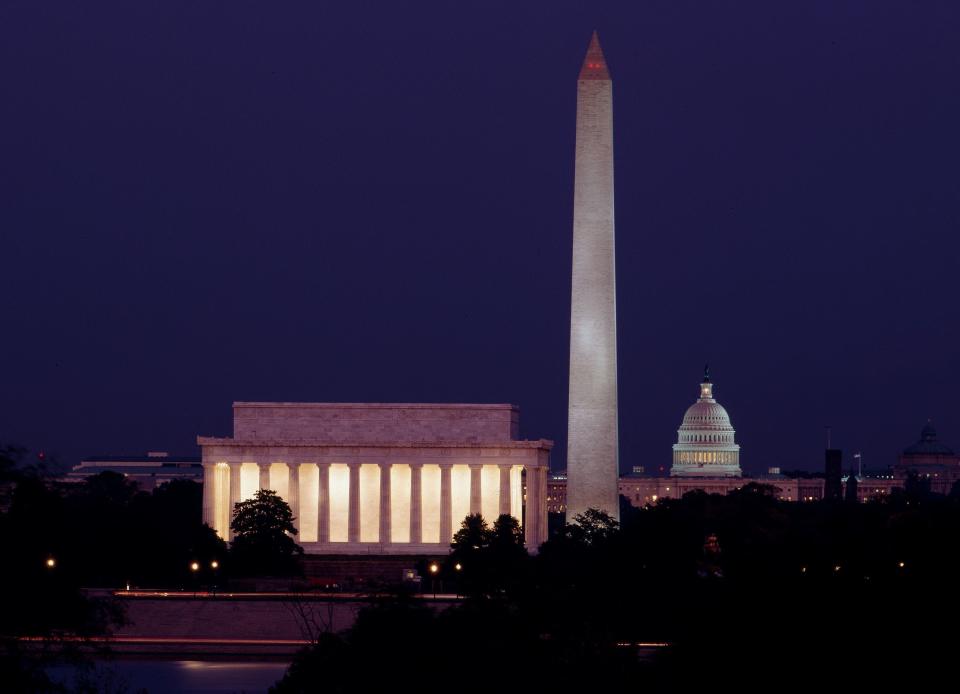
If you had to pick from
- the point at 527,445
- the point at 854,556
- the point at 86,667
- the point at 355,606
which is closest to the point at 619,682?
the point at 86,667

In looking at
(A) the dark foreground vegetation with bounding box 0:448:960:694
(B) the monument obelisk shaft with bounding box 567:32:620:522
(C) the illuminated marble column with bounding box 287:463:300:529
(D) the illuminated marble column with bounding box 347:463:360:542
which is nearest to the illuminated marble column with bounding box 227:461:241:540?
(C) the illuminated marble column with bounding box 287:463:300:529

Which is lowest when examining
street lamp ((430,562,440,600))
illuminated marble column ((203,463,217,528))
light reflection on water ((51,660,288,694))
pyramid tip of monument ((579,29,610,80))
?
light reflection on water ((51,660,288,694))

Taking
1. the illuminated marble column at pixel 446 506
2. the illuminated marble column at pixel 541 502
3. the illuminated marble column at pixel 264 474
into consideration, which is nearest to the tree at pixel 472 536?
the illuminated marble column at pixel 541 502

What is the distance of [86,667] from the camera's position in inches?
2221

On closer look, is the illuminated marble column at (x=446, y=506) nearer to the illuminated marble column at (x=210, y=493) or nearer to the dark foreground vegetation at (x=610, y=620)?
the illuminated marble column at (x=210, y=493)

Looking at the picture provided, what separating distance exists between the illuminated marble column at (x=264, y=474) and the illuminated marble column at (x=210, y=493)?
3010 mm

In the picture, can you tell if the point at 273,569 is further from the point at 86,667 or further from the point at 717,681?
the point at 86,667

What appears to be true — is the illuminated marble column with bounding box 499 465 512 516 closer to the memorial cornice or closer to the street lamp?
the memorial cornice

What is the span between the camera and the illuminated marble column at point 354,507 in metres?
172

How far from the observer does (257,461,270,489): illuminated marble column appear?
564ft

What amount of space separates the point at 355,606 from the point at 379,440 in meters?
53.7

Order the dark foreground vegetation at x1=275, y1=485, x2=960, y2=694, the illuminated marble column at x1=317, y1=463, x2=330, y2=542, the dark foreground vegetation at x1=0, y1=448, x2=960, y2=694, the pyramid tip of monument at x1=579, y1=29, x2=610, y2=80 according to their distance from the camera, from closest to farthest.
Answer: the dark foreground vegetation at x1=0, y1=448, x2=960, y2=694 → the dark foreground vegetation at x1=275, y1=485, x2=960, y2=694 → the pyramid tip of monument at x1=579, y1=29, x2=610, y2=80 → the illuminated marble column at x1=317, y1=463, x2=330, y2=542

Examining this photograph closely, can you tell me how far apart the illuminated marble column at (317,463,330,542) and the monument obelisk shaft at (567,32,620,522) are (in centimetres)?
3022

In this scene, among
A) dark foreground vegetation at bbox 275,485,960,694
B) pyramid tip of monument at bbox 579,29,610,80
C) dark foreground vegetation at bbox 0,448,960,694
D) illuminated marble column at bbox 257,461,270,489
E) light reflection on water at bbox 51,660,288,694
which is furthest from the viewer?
illuminated marble column at bbox 257,461,270,489
